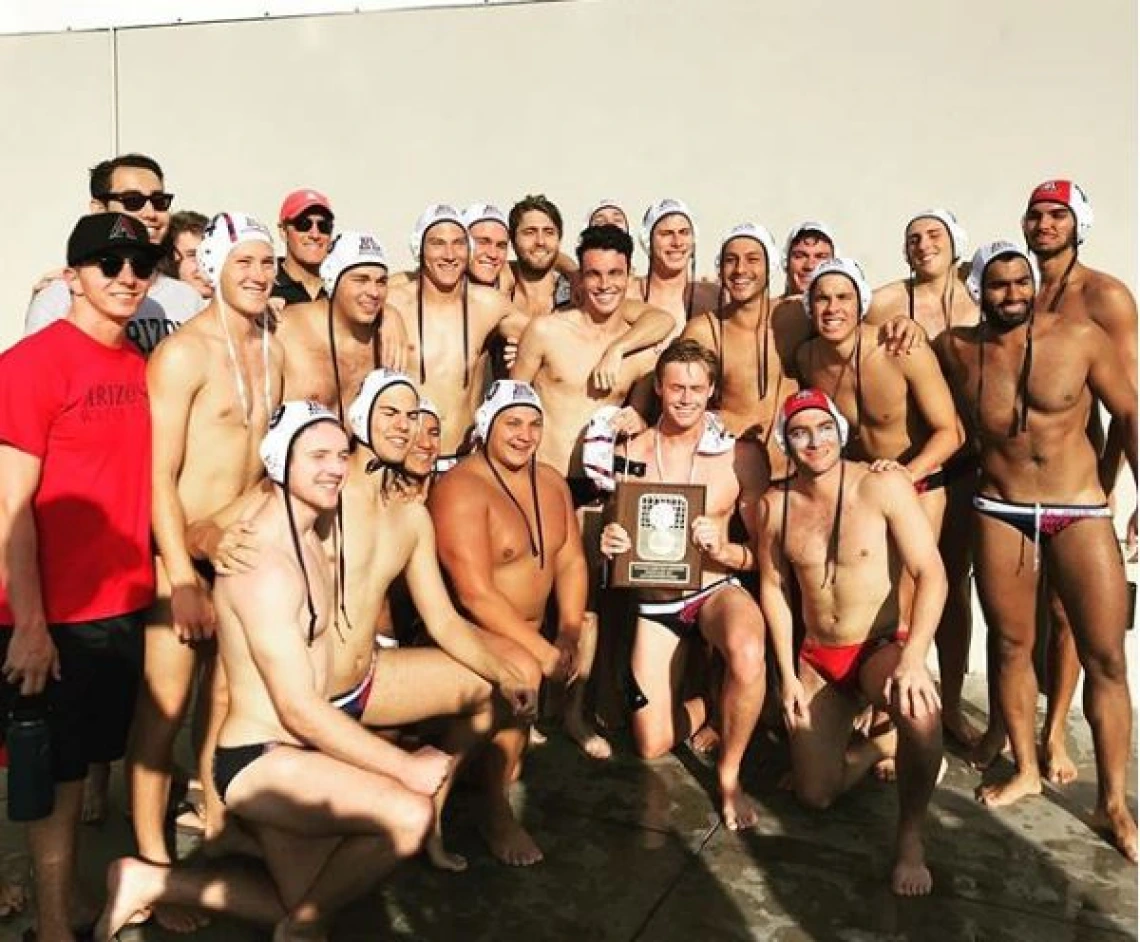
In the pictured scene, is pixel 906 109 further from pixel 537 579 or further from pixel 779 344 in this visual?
pixel 537 579

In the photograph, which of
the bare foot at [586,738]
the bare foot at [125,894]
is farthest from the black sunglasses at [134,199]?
Result: the bare foot at [586,738]

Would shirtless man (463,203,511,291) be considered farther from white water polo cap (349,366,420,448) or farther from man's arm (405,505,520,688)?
man's arm (405,505,520,688)

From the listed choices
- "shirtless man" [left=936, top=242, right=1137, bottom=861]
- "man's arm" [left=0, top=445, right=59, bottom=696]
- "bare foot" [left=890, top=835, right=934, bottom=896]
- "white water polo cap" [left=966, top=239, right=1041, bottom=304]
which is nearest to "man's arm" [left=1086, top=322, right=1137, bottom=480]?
"shirtless man" [left=936, top=242, right=1137, bottom=861]

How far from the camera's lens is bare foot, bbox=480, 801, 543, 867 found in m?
4.37

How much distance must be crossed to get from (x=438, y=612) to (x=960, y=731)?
325cm

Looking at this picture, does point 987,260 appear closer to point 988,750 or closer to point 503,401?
point 503,401

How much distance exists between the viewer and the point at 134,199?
499cm

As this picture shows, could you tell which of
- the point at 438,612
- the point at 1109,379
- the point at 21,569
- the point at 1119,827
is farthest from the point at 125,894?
the point at 1109,379

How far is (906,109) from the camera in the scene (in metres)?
6.68

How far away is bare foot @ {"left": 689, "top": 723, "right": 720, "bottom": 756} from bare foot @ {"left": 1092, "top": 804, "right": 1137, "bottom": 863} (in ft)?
6.09

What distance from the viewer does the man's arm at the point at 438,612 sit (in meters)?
4.14

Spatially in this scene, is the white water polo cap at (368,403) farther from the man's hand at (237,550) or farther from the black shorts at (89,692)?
the black shorts at (89,692)

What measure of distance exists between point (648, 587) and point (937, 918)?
6.53 ft

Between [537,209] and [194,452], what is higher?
[537,209]
